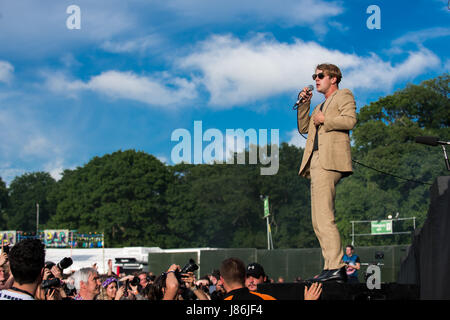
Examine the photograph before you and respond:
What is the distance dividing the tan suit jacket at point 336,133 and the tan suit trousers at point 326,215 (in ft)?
0.34

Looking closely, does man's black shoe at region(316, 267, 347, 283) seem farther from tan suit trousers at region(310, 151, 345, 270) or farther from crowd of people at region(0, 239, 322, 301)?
crowd of people at region(0, 239, 322, 301)

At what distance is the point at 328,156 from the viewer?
616 centimetres

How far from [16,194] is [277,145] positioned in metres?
50.3

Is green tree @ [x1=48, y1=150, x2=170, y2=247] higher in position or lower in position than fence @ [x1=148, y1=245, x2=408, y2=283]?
higher

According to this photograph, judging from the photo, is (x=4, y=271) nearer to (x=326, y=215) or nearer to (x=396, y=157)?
(x=326, y=215)

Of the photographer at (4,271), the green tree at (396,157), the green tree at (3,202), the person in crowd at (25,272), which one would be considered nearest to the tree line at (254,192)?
the green tree at (396,157)

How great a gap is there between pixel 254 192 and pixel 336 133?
70.6 m

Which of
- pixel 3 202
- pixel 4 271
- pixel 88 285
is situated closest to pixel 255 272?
pixel 88 285

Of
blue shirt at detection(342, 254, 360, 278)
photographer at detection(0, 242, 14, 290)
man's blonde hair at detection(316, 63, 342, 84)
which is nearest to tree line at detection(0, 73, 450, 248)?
blue shirt at detection(342, 254, 360, 278)

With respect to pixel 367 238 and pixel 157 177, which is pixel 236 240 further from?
pixel 367 238

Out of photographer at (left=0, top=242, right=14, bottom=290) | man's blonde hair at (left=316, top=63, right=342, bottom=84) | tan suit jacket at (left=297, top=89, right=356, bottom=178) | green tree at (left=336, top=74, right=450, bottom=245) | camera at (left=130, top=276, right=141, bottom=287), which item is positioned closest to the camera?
photographer at (left=0, top=242, right=14, bottom=290)

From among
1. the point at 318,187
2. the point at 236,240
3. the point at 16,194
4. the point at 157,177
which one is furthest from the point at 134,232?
the point at 318,187

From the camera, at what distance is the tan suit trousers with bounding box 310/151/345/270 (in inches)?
230

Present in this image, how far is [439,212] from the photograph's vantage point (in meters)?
4.17
